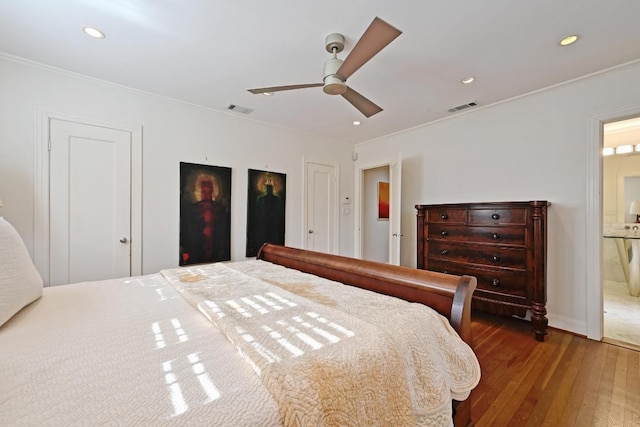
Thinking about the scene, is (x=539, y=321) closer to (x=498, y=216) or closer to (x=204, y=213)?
(x=498, y=216)

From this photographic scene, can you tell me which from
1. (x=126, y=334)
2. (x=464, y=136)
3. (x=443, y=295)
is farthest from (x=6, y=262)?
(x=464, y=136)

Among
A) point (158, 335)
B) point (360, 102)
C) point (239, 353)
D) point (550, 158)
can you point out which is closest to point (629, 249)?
point (550, 158)

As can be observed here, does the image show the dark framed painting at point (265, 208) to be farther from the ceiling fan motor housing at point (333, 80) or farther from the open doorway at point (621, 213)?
the open doorway at point (621, 213)

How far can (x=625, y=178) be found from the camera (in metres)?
4.08

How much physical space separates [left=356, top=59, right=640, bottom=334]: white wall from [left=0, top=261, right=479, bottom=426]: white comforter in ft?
7.88

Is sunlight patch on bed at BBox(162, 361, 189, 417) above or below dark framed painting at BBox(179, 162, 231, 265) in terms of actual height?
below

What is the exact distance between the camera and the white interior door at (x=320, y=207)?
14.5ft

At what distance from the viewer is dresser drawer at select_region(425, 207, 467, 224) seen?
121 inches

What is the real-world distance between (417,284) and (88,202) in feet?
10.5

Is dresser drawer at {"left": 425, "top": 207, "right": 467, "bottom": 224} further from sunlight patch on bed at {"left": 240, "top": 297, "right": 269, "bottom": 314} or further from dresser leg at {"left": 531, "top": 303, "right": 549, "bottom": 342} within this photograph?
sunlight patch on bed at {"left": 240, "top": 297, "right": 269, "bottom": 314}

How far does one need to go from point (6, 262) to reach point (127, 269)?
6.05 ft

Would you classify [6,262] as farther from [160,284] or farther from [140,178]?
[140,178]

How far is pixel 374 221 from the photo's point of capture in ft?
18.0

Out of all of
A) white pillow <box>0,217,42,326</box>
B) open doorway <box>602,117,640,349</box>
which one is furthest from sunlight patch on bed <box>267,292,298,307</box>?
open doorway <box>602,117,640,349</box>
